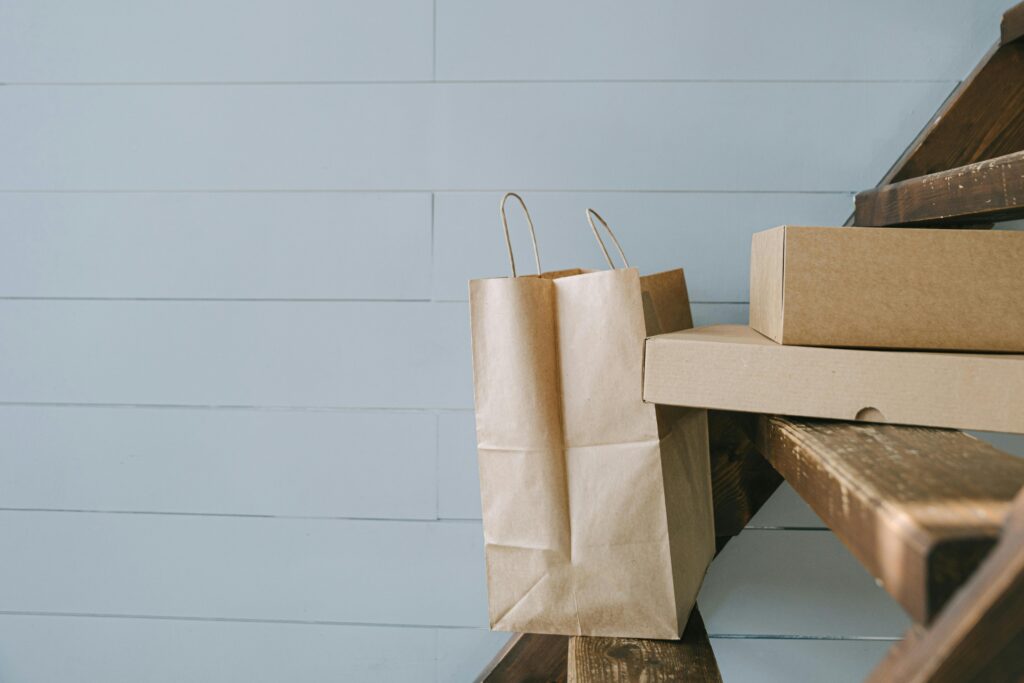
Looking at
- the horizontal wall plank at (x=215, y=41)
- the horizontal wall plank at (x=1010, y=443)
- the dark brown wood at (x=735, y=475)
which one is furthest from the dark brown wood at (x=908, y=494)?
the horizontal wall plank at (x=215, y=41)

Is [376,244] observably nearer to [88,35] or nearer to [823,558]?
[88,35]

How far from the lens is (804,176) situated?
1.01m

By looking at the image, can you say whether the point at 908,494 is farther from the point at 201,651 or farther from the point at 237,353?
the point at 201,651

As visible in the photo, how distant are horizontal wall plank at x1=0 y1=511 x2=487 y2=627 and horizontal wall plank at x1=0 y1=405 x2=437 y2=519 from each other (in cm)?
3

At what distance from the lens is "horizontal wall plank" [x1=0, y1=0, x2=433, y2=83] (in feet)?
3.43

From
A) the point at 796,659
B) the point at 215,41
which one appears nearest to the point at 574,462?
the point at 796,659

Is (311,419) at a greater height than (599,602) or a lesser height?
greater

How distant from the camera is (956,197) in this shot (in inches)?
29.7

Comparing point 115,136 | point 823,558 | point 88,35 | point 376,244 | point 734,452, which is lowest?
point 823,558

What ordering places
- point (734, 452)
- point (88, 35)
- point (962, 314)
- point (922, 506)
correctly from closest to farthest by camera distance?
point (922, 506), point (962, 314), point (734, 452), point (88, 35)

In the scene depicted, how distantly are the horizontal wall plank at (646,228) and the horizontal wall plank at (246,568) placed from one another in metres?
0.41

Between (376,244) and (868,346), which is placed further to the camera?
(376,244)

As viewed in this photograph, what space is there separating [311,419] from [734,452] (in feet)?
1.97

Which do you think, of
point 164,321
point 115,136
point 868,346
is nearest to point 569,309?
point 868,346
